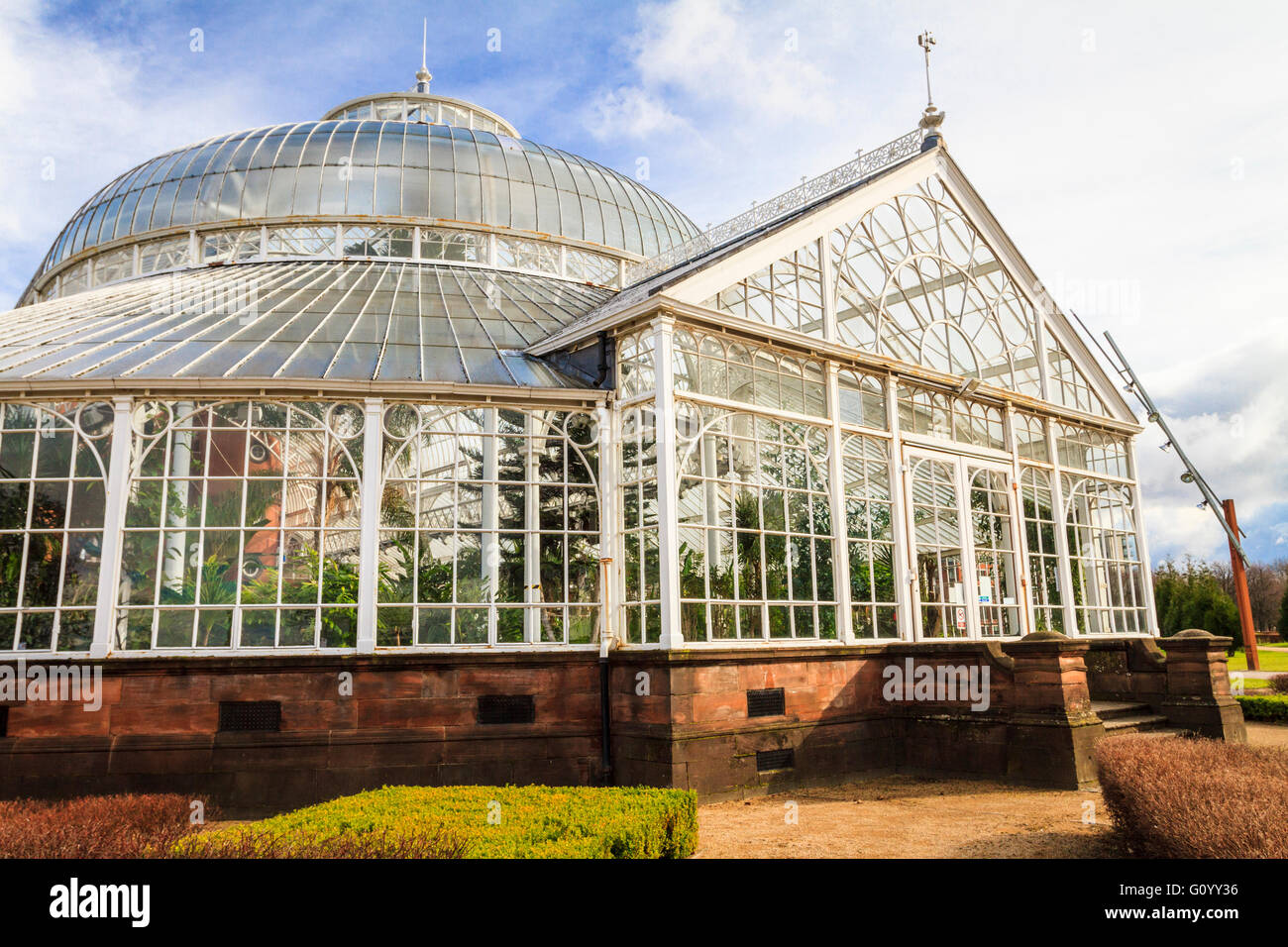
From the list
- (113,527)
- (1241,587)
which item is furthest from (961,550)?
(1241,587)

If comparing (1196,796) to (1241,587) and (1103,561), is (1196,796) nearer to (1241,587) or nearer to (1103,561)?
(1103,561)

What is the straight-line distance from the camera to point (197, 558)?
43.8 ft

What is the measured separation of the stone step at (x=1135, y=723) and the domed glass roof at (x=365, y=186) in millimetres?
14915

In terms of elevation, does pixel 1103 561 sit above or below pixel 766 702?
above

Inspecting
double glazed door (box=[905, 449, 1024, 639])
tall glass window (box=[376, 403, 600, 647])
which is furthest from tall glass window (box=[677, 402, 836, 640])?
double glazed door (box=[905, 449, 1024, 639])

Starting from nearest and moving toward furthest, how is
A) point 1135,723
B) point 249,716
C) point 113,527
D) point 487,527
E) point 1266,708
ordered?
point 249,716
point 113,527
point 487,527
point 1135,723
point 1266,708

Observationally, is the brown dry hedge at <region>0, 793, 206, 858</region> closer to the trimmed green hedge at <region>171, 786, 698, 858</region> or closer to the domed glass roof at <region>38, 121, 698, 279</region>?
the trimmed green hedge at <region>171, 786, 698, 858</region>

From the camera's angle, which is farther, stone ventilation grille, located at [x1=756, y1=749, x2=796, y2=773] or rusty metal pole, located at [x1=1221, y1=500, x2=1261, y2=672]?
rusty metal pole, located at [x1=1221, y1=500, x2=1261, y2=672]

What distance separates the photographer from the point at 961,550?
1755 centimetres

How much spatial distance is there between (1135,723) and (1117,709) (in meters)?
0.39

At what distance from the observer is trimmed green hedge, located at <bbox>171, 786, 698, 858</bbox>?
7.04m

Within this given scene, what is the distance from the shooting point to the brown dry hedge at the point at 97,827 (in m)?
6.81

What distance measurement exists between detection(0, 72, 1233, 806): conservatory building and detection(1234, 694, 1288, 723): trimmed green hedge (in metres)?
5.39

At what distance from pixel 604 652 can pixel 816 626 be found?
3.61 m
